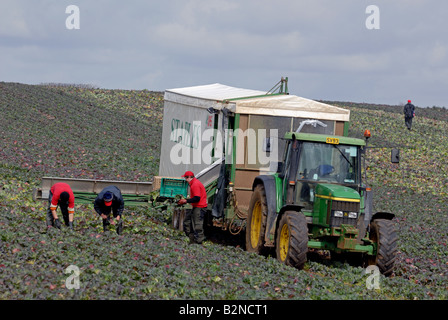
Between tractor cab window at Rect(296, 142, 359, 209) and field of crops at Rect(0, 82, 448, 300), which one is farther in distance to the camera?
tractor cab window at Rect(296, 142, 359, 209)

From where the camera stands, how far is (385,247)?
12.9 m

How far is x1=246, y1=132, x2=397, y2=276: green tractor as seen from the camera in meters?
12.6

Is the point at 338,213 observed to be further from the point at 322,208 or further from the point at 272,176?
the point at 272,176

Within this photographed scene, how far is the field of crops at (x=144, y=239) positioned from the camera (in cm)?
1023

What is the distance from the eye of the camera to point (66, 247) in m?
12.6

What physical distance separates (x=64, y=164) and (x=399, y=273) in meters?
Result: 18.3

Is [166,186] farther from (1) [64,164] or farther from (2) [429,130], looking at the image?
(2) [429,130]

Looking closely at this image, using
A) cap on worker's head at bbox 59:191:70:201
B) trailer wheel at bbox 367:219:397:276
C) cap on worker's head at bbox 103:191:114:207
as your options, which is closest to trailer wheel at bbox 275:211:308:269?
trailer wheel at bbox 367:219:397:276

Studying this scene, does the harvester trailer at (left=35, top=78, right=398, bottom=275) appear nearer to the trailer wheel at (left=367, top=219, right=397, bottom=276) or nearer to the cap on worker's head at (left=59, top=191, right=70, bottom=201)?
the trailer wheel at (left=367, top=219, right=397, bottom=276)

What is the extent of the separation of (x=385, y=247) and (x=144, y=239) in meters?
5.21

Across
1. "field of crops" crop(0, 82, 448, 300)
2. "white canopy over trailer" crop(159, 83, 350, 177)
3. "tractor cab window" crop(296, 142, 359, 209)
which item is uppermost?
"white canopy over trailer" crop(159, 83, 350, 177)

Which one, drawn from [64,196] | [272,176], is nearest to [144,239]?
[64,196]

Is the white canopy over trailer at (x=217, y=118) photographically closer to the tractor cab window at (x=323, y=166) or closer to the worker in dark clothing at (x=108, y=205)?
the tractor cab window at (x=323, y=166)
